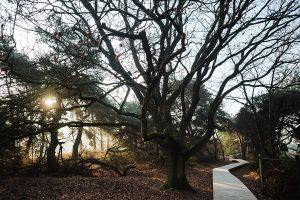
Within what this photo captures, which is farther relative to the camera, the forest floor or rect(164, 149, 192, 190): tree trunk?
rect(164, 149, 192, 190): tree trunk

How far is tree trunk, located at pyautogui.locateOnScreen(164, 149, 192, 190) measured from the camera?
38.8ft

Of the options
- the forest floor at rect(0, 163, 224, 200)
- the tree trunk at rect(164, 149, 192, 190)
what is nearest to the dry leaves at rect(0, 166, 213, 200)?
the forest floor at rect(0, 163, 224, 200)

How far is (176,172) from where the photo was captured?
11.9 metres

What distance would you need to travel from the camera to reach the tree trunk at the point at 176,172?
11.8 meters

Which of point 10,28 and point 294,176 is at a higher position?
point 10,28

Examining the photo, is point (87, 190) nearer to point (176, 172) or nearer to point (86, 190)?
point (86, 190)

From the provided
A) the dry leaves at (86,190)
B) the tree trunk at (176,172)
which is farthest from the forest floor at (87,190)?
the tree trunk at (176,172)

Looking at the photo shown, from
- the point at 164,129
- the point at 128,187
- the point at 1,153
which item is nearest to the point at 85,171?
the point at 1,153

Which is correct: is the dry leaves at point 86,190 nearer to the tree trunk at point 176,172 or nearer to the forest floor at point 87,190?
the forest floor at point 87,190

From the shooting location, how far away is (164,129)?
1167 centimetres

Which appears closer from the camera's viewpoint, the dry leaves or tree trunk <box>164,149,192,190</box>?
the dry leaves

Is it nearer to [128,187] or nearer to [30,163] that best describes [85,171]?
[30,163]

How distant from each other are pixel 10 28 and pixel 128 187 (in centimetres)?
698

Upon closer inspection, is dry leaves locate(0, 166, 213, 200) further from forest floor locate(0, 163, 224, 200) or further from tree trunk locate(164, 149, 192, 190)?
tree trunk locate(164, 149, 192, 190)
